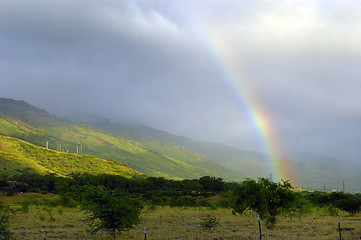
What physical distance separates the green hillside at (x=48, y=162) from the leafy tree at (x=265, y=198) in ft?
330

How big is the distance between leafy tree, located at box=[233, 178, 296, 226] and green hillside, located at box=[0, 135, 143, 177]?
100563 mm

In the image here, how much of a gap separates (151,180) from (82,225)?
81130 mm

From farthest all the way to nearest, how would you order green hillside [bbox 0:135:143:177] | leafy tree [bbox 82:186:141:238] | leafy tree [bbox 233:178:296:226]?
1. green hillside [bbox 0:135:143:177]
2. leafy tree [bbox 233:178:296:226]
3. leafy tree [bbox 82:186:141:238]

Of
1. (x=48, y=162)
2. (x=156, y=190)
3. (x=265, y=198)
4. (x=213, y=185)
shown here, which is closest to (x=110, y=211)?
(x=265, y=198)

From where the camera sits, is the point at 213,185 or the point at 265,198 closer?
the point at 265,198

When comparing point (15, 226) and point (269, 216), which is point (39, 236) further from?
point (269, 216)

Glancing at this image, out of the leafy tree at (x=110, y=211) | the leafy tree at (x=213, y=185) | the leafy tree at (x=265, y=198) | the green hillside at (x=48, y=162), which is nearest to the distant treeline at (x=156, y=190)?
the leafy tree at (x=213, y=185)

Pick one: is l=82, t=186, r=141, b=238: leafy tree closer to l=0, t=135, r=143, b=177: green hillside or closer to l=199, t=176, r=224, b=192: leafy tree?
l=199, t=176, r=224, b=192: leafy tree

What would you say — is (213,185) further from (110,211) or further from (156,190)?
(110,211)

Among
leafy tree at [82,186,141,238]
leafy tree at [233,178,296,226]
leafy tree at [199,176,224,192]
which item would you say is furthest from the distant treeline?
leafy tree at [82,186,141,238]

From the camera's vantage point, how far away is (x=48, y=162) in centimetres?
14350

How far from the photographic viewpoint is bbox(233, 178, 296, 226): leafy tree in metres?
30.2

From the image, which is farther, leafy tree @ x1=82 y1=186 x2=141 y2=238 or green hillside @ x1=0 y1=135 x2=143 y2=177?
green hillside @ x1=0 y1=135 x2=143 y2=177

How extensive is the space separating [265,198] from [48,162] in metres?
133
